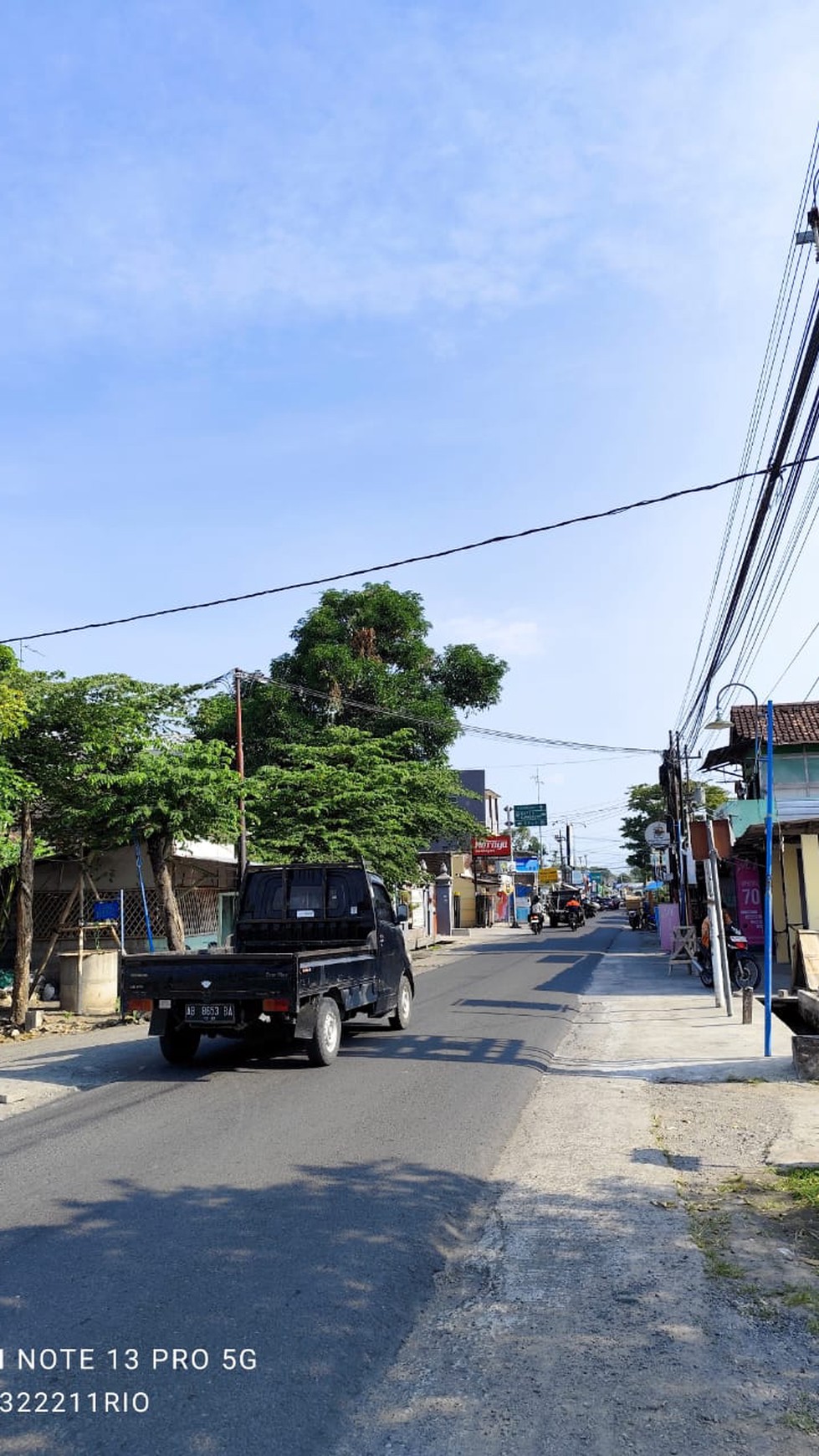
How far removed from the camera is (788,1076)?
9.99 meters

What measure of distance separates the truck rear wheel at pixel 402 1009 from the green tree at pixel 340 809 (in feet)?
34.2

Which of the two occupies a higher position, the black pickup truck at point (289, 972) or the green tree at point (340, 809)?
the green tree at point (340, 809)

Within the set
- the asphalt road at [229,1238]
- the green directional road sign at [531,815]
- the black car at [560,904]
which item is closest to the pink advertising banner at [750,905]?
the asphalt road at [229,1238]

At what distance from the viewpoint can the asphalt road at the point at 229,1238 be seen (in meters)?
3.65

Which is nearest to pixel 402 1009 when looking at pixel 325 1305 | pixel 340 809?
pixel 325 1305

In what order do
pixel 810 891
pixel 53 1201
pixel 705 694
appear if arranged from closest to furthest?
pixel 53 1201 < pixel 705 694 < pixel 810 891

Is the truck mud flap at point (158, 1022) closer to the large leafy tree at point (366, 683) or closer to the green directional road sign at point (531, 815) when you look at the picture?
the large leafy tree at point (366, 683)

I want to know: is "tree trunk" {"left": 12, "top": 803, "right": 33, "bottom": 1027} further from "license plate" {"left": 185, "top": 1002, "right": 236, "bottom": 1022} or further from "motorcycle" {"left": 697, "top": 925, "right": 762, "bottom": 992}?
"motorcycle" {"left": 697, "top": 925, "right": 762, "bottom": 992}

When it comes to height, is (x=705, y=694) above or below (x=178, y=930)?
above

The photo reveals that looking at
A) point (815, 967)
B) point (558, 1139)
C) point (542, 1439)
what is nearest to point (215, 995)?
point (558, 1139)

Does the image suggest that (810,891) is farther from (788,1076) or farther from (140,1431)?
(140,1431)

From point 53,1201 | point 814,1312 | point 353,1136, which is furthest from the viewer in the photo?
point 353,1136

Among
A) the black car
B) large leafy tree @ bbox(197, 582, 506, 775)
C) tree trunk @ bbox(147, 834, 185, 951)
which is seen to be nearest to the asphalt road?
tree trunk @ bbox(147, 834, 185, 951)

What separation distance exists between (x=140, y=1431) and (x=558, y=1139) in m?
4.83
